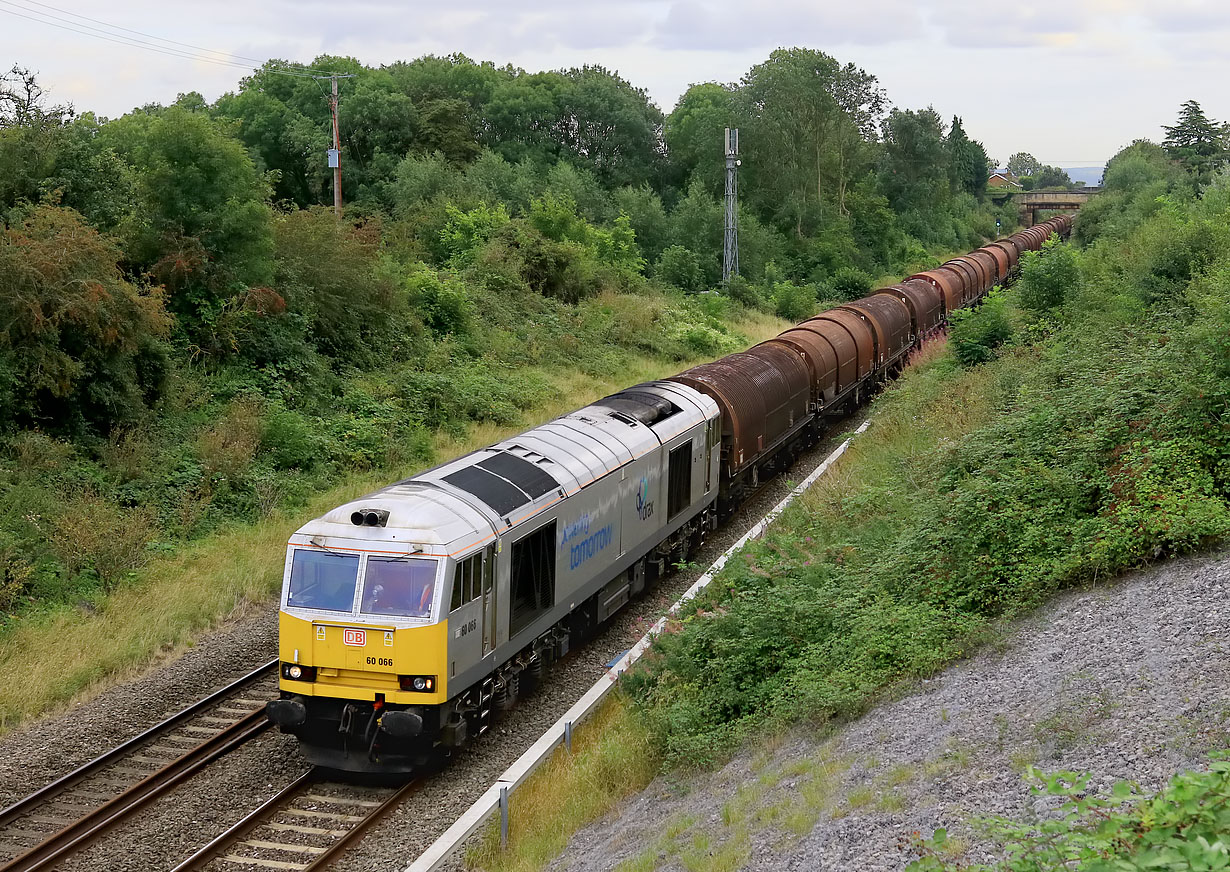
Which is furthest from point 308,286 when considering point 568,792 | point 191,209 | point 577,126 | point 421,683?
point 577,126

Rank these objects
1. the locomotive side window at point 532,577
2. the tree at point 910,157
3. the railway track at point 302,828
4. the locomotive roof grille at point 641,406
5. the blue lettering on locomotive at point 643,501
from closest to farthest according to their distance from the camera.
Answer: the railway track at point 302,828
the locomotive side window at point 532,577
the blue lettering on locomotive at point 643,501
the locomotive roof grille at point 641,406
the tree at point 910,157

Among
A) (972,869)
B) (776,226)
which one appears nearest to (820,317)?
(972,869)

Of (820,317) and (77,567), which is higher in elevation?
(820,317)

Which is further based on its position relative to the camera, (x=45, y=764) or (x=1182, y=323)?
(x=1182, y=323)

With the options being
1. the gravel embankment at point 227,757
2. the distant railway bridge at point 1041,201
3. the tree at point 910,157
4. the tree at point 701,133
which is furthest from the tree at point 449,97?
the distant railway bridge at point 1041,201

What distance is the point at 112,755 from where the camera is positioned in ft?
41.6

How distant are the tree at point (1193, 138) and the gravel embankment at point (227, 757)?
64.9 m

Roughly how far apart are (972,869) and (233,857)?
7483mm

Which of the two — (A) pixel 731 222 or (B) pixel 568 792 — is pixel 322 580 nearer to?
(B) pixel 568 792

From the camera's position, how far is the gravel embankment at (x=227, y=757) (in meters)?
10.9

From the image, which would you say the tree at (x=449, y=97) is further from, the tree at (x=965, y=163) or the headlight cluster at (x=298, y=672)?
the headlight cluster at (x=298, y=672)

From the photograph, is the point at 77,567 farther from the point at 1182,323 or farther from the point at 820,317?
the point at 820,317

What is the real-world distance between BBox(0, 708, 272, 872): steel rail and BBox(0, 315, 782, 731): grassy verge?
94.5 inches

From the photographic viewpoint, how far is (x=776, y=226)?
66438mm
